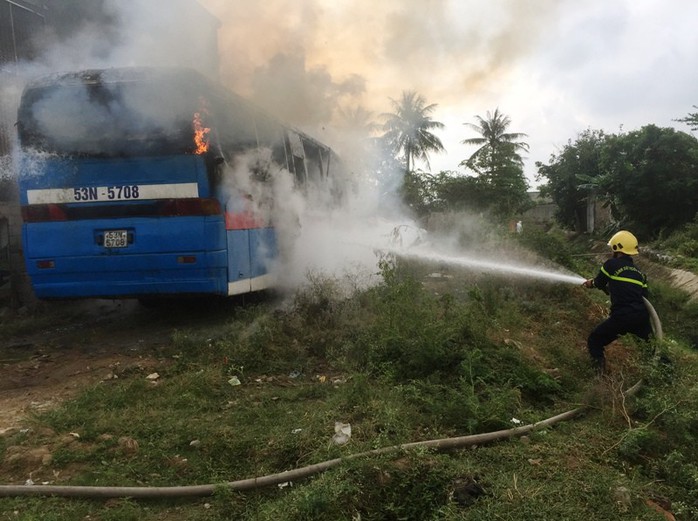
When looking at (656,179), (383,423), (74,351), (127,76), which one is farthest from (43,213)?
(656,179)

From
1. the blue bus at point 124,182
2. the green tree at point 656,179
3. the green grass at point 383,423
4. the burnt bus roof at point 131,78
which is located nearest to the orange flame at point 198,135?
the blue bus at point 124,182

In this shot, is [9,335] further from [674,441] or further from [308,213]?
[674,441]

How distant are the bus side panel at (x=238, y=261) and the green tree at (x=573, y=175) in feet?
73.6

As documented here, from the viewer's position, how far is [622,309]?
4969mm

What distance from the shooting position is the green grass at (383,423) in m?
2.82

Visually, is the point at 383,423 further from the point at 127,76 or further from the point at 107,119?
the point at 127,76

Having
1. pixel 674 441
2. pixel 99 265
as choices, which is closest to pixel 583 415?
pixel 674 441

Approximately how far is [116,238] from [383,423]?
3.95 metres

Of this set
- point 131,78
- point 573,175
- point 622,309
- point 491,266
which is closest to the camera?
point 622,309

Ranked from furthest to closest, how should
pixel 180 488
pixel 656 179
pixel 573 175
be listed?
pixel 573 175
pixel 656 179
pixel 180 488

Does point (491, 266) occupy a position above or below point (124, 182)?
below

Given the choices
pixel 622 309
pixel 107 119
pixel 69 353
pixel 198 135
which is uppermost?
pixel 107 119

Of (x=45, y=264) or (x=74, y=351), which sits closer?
(x=74, y=351)

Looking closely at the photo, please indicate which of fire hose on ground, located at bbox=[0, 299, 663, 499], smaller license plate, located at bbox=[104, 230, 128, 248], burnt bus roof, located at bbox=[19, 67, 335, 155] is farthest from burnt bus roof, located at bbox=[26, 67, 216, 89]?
fire hose on ground, located at bbox=[0, 299, 663, 499]
